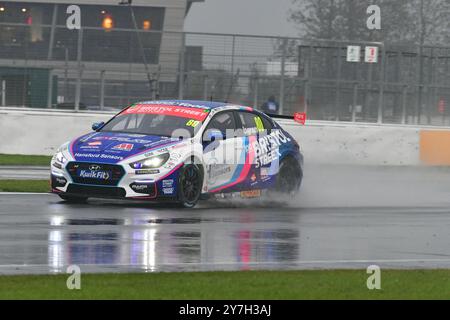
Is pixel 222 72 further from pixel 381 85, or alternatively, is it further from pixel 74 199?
pixel 74 199

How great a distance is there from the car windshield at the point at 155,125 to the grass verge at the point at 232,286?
6673mm

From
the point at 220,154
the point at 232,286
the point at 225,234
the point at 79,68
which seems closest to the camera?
the point at 232,286

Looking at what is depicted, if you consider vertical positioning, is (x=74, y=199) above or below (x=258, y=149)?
below

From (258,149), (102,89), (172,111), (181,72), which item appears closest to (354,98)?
(181,72)

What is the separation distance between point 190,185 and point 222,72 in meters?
13.0

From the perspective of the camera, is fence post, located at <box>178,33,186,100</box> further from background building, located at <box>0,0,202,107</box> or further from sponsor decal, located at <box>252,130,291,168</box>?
sponsor decal, located at <box>252,130,291,168</box>

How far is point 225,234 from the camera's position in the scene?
13.5m

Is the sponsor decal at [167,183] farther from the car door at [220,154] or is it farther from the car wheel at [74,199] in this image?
the car wheel at [74,199]

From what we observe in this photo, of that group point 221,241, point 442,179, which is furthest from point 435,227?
point 442,179

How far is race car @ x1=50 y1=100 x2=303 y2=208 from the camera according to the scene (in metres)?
16.0

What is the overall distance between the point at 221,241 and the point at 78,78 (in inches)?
642

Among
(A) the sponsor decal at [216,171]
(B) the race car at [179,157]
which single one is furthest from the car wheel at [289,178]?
(A) the sponsor decal at [216,171]

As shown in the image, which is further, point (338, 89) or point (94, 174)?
point (338, 89)

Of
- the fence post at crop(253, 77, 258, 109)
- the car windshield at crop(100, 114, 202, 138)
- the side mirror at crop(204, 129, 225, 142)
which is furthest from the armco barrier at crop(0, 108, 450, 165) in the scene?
the side mirror at crop(204, 129, 225, 142)
